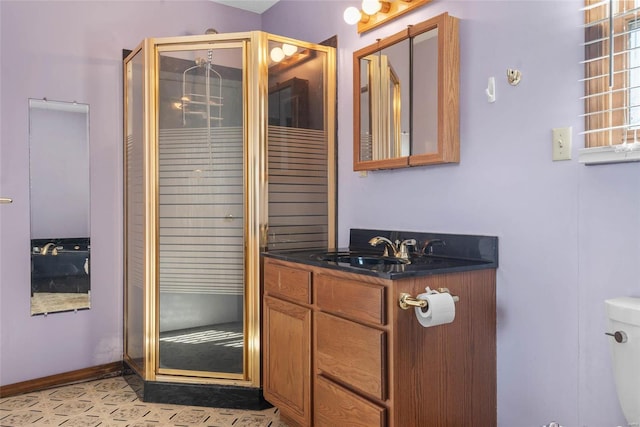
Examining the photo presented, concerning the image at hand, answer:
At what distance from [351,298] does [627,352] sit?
88 cm

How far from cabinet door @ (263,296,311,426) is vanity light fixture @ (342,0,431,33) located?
149cm

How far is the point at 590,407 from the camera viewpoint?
1.60m

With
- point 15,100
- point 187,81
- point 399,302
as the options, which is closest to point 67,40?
point 15,100

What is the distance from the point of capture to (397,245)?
7.47 feet

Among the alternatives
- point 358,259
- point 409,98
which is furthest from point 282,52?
point 358,259

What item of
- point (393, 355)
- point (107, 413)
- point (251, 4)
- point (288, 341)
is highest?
point (251, 4)

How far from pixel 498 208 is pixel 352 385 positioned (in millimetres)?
901

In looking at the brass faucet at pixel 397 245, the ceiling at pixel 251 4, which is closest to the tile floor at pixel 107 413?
the brass faucet at pixel 397 245

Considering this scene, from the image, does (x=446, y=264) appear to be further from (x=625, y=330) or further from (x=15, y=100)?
(x=15, y=100)

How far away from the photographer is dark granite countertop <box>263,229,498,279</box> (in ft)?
5.50

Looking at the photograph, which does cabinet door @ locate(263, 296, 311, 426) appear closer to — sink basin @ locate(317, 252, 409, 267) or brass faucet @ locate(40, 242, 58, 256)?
sink basin @ locate(317, 252, 409, 267)

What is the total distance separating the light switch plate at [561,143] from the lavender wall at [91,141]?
254cm

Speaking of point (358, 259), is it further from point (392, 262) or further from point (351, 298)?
point (351, 298)

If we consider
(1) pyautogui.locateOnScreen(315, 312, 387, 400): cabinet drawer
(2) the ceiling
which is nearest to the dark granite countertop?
(1) pyautogui.locateOnScreen(315, 312, 387, 400): cabinet drawer
